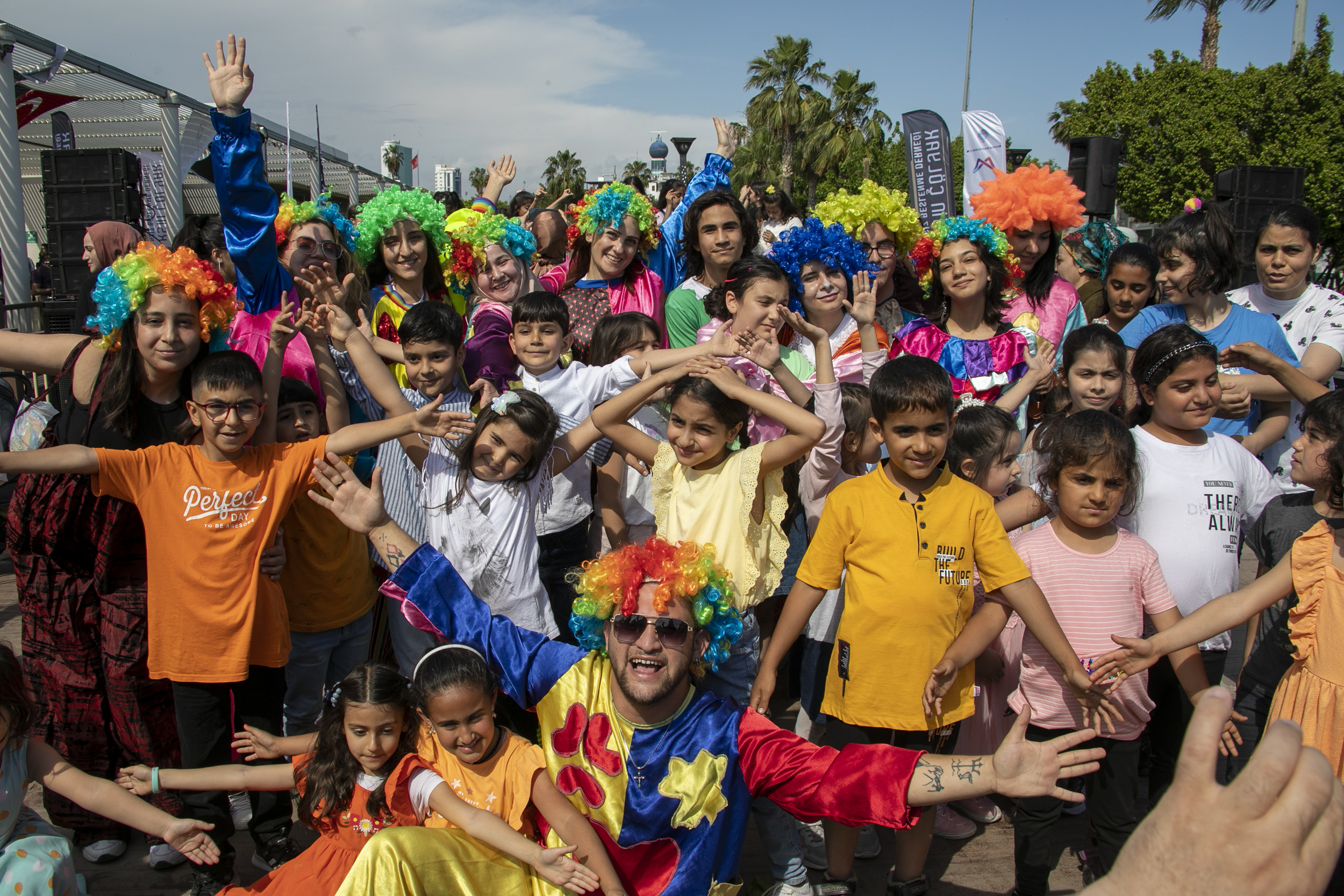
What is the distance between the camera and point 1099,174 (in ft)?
35.1

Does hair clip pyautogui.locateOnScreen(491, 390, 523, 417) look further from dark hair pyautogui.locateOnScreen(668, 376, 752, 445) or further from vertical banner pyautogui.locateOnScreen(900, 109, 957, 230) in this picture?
vertical banner pyautogui.locateOnScreen(900, 109, 957, 230)

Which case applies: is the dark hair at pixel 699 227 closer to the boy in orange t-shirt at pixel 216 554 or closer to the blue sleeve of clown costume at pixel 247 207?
the blue sleeve of clown costume at pixel 247 207

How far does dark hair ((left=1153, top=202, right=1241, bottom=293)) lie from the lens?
Result: 13.8 feet

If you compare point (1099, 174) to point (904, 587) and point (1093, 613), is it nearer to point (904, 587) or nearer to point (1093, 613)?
point (1093, 613)

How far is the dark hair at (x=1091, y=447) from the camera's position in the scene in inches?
114

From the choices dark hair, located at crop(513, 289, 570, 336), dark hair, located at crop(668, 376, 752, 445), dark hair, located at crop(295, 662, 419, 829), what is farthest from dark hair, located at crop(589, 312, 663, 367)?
dark hair, located at crop(295, 662, 419, 829)

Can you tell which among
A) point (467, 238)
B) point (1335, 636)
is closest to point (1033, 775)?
point (1335, 636)

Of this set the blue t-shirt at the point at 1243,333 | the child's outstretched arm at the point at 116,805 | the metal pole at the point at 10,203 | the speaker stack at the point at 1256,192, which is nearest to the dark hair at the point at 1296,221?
the blue t-shirt at the point at 1243,333

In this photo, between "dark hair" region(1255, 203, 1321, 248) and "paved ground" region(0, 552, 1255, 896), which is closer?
"paved ground" region(0, 552, 1255, 896)

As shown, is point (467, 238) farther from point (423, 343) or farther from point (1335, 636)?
point (1335, 636)

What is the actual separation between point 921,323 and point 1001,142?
8651 millimetres

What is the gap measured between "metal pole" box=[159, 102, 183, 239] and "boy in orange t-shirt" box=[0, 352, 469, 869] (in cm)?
1515

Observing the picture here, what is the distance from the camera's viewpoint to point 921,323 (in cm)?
454

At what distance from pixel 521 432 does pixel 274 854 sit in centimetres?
180
